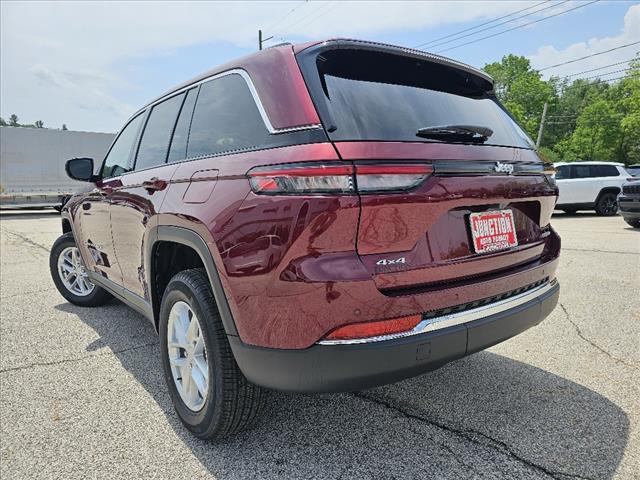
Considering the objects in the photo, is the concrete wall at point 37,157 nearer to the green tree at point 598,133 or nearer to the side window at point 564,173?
the side window at point 564,173

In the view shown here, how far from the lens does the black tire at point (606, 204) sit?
15.0 metres

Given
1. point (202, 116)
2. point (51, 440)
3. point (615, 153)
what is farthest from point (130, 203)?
point (615, 153)

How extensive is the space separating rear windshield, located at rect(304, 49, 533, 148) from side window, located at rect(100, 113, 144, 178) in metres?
2.11

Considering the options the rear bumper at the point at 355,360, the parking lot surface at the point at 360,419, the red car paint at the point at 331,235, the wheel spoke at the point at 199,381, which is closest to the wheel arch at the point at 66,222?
the parking lot surface at the point at 360,419

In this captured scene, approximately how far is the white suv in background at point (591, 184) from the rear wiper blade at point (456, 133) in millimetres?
14335

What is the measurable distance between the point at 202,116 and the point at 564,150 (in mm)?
63370

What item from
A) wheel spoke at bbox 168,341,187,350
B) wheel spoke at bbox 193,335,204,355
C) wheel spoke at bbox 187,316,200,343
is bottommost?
wheel spoke at bbox 168,341,187,350

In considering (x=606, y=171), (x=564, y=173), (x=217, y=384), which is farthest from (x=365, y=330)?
(x=606, y=171)

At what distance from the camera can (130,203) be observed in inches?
123

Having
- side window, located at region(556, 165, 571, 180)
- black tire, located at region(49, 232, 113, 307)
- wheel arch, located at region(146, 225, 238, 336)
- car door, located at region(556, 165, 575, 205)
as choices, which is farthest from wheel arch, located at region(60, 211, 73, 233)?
side window, located at region(556, 165, 571, 180)

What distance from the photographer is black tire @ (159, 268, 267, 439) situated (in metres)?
2.11

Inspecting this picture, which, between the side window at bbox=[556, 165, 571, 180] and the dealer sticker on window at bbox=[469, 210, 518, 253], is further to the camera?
the side window at bbox=[556, 165, 571, 180]

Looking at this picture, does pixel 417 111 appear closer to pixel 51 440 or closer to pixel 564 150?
pixel 51 440

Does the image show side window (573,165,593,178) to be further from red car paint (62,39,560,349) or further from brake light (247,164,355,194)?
brake light (247,164,355,194)
